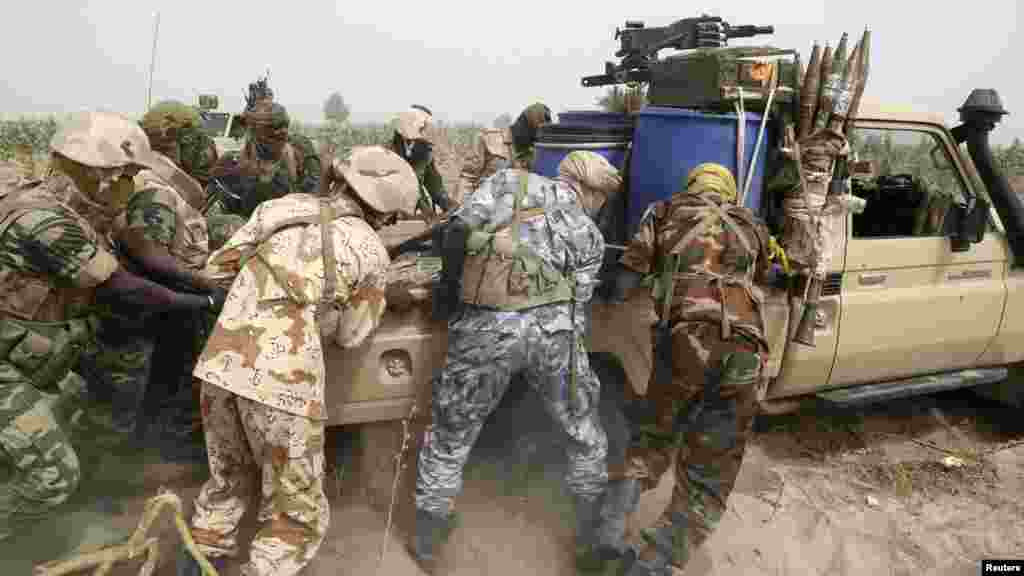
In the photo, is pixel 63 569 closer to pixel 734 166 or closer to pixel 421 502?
pixel 421 502

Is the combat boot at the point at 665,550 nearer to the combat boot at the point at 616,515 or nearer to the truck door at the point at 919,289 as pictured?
the combat boot at the point at 616,515

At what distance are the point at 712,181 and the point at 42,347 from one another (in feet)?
8.37

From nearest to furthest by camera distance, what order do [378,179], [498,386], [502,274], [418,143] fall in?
[378,179]
[502,274]
[498,386]
[418,143]

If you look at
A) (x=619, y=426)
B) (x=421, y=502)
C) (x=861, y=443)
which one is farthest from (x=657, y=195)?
(x=861, y=443)

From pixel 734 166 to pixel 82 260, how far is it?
261cm

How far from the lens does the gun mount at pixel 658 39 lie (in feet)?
18.4

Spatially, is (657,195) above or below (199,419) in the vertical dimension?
above

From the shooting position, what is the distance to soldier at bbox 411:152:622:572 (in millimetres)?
2775

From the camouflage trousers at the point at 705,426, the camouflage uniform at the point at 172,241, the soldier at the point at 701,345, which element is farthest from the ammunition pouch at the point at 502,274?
the camouflage uniform at the point at 172,241

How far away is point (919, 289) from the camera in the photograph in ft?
12.6

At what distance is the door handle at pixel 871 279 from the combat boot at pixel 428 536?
7.65 feet

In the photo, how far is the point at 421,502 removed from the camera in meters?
2.92

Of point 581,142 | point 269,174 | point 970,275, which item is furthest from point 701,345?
point 269,174

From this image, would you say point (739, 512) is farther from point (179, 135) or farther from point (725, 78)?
point (179, 135)
